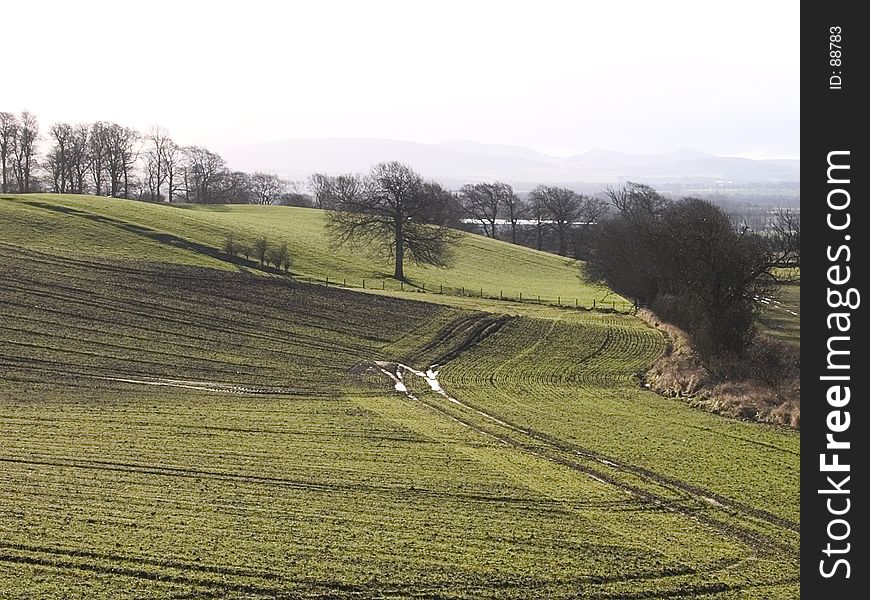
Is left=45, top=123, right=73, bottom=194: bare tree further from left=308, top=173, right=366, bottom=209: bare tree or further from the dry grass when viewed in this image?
the dry grass

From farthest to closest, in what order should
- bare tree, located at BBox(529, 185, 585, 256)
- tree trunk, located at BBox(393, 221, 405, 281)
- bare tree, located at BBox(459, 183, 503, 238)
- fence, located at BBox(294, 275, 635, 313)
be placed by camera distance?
bare tree, located at BBox(459, 183, 503, 238) → bare tree, located at BBox(529, 185, 585, 256) → tree trunk, located at BBox(393, 221, 405, 281) → fence, located at BBox(294, 275, 635, 313)

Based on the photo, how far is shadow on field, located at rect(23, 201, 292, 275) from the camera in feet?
189

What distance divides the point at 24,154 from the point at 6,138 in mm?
3124

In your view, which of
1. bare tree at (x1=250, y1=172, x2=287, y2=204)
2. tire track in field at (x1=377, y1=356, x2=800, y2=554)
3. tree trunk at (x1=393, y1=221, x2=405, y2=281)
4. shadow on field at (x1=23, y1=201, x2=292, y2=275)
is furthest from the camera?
bare tree at (x1=250, y1=172, x2=287, y2=204)

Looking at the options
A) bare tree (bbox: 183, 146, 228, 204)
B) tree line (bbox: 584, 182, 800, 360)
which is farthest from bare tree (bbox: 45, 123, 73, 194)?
tree line (bbox: 584, 182, 800, 360)

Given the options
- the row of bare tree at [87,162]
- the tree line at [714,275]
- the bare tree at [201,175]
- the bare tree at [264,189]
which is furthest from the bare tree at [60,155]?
the tree line at [714,275]

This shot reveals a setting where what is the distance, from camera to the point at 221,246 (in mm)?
62688

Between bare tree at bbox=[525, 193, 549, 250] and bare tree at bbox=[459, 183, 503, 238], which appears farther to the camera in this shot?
bare tree at bbox=[459, 183, 503, 238]

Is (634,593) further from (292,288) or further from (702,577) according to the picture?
(292,288)

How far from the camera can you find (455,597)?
56.4 ft

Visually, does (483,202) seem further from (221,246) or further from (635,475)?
(635,475)

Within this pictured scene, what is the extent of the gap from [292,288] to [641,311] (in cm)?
2303

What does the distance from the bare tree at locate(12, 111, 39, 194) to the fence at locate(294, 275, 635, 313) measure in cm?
5657
